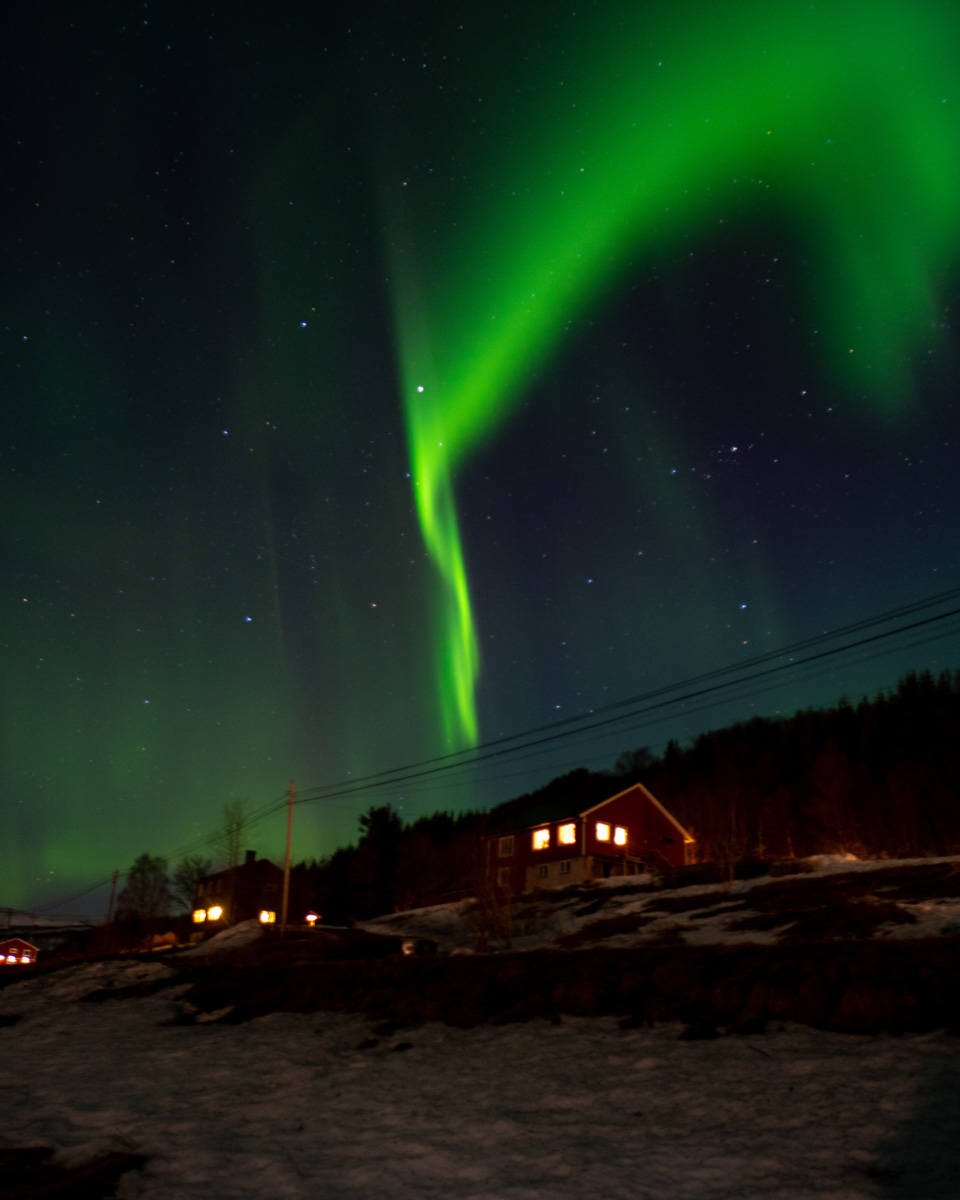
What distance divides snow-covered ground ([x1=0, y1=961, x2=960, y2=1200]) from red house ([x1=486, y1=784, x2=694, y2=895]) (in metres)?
45.4

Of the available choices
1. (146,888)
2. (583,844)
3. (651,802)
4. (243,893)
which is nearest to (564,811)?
(583,844)

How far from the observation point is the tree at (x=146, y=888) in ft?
327

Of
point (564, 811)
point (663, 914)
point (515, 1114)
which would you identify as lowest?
point (515, 1114)

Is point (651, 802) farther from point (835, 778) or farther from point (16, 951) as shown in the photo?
point (16, 951)

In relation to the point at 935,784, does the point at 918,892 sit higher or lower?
lower

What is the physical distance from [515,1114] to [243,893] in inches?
3552

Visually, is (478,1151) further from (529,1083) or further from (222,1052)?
(222,1052)

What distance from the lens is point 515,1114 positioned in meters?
10.3

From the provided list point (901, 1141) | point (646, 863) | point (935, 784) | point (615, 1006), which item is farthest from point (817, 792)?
point (901, 1141)

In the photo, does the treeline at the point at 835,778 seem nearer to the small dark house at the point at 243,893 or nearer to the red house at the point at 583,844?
the red house at the point at 583,844

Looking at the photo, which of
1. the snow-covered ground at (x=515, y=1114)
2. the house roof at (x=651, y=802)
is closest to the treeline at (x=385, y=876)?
the house roof at (x=651, y=802)

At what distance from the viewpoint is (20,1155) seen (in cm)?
938

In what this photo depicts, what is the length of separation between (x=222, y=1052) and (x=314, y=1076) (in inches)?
127

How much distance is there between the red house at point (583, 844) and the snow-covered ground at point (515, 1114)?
4539 cm
